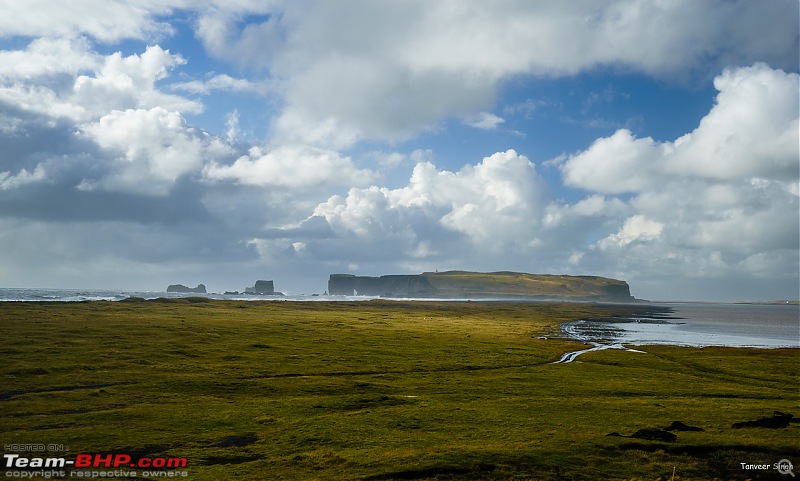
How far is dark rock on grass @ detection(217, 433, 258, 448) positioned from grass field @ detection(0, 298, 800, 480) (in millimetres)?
139

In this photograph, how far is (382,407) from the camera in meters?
46.1

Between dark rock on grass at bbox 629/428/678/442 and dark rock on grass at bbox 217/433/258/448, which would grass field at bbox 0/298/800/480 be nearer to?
dark rock on grass at bbox 217/433/258/448

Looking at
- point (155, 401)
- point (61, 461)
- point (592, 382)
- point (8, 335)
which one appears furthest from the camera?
point (8, 335)

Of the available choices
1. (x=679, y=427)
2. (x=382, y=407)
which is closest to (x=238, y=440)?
(x=382, y=407)

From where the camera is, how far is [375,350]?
83.2m

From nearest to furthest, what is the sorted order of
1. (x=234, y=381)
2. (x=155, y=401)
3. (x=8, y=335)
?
1. (x=155, y=401)
2. (x=234, y=381)
3. (x=8, y=335)

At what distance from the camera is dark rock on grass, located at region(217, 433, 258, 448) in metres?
34.9

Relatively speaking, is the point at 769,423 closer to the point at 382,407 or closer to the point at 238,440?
the point at 382,407

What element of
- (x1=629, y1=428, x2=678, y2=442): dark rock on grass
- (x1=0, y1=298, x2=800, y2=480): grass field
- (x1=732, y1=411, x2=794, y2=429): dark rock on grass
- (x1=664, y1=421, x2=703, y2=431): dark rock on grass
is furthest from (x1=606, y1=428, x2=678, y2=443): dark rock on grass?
(x1=732, y1=411, x2=794, y2=429): dark rock on grass

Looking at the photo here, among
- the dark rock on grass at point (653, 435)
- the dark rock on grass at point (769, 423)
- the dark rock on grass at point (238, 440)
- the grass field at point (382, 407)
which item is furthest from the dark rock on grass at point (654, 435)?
the dark rock on grass at point (238, 440)

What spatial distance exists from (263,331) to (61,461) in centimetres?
7462

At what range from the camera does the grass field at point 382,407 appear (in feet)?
104

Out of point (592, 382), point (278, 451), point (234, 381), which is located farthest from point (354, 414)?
point (592, 382)

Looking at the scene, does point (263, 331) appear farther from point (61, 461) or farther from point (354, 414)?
point (61, 461)
